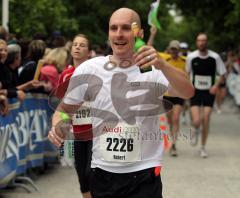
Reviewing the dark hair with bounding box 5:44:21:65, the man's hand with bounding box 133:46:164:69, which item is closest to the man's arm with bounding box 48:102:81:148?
the man's hand with bounding box 133:46:164:69

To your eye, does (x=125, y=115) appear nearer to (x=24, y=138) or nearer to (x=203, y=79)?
(x=24, y=138)

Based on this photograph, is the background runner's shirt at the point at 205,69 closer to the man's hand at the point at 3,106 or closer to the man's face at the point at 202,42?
the man's face at the point at 202,42

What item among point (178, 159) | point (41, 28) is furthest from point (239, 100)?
point (178, 159)

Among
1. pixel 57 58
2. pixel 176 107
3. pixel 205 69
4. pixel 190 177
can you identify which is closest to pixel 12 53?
pixel 57 58

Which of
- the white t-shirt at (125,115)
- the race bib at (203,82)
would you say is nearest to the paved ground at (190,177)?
the race bib at (203,82)

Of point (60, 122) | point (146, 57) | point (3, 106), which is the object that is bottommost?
point (3, 106)

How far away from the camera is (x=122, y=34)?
394 centimetres

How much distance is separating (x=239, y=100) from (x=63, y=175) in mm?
12853

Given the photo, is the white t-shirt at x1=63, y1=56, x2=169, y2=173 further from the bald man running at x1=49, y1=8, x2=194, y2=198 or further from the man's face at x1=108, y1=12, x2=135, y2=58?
the man's face at x1=108, y1=12, x2=135, y2=58

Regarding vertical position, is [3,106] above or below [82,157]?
above

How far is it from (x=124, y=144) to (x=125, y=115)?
19cm

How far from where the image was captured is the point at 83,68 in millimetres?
4309

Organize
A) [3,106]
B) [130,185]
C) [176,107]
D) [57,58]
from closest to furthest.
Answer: [130,185], [3,106], [57,58], [176,107]

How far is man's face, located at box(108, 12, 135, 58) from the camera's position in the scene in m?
3.95
